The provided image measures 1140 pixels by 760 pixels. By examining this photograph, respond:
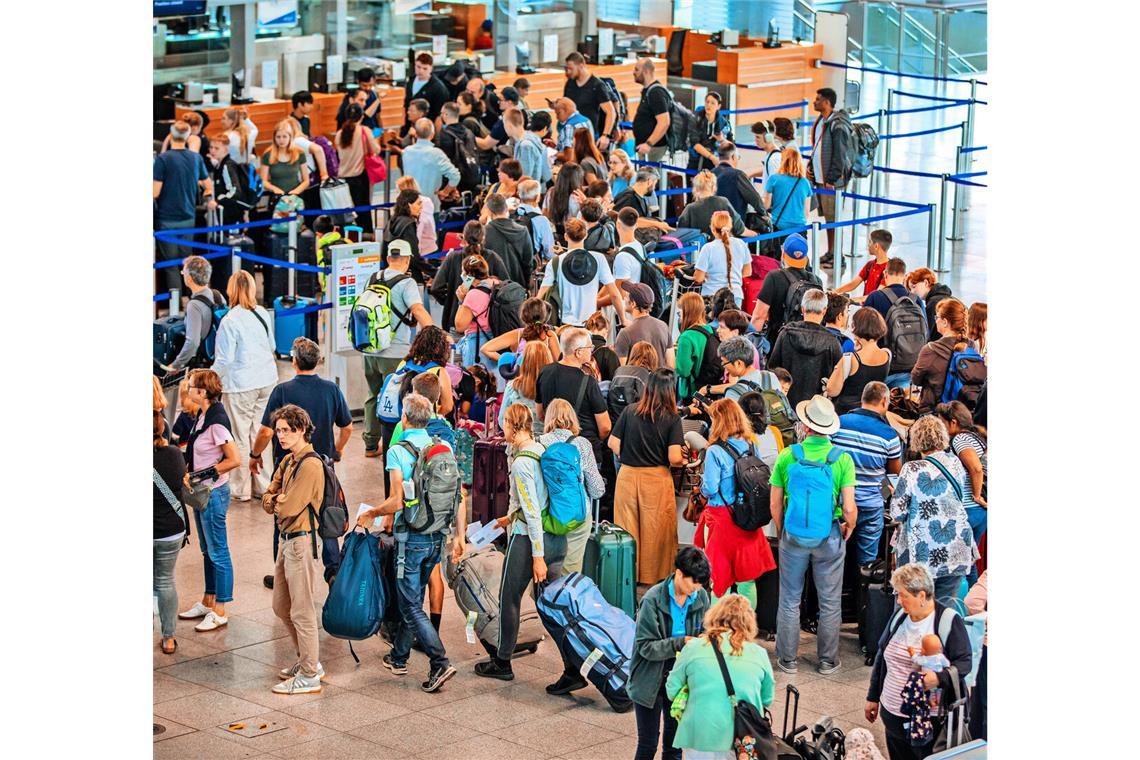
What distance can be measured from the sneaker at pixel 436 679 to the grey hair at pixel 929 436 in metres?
2.36

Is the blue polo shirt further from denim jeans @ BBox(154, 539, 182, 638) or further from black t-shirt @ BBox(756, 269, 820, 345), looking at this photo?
black t-shirt @ BBox(756, 269, 820, 345)

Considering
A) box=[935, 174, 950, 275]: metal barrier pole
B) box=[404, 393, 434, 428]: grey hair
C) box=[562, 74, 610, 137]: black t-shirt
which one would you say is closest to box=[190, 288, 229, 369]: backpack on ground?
box=[404, 393, 434, 428]: grey hair

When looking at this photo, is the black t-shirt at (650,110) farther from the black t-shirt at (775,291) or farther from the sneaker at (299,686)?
the sneaker at (299,686)

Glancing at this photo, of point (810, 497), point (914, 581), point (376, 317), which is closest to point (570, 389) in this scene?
point (810, 497)

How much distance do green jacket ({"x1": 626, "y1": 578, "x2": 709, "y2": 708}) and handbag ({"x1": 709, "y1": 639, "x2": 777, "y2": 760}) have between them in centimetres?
51

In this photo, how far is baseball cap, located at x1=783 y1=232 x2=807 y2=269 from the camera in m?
11.0

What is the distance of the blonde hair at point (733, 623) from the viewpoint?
19.6 ft

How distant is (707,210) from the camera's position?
1284 cm

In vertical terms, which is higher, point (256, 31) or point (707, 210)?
point (256, 31)
